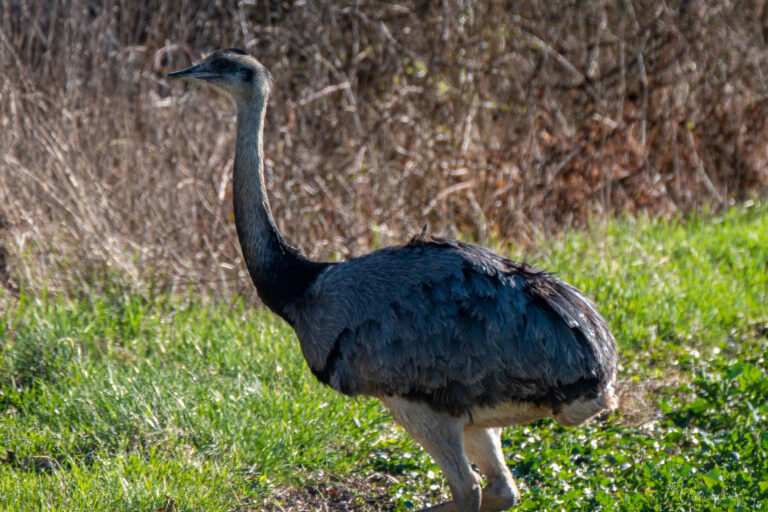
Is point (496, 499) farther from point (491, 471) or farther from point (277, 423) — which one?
point (277, 423)

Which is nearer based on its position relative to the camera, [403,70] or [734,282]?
[734,282]

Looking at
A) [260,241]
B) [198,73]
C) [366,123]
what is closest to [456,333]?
[260,241]

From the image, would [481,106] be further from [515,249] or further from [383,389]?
[383,389]

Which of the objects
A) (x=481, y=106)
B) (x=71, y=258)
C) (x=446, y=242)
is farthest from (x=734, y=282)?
(x=71, y=258)

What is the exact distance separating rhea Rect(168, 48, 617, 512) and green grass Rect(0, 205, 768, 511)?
0.60 m

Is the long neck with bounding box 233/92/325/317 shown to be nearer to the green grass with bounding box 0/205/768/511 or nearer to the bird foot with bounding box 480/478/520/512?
the green grass with bounding box 0/205/768/511

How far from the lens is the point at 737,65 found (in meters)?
9.79

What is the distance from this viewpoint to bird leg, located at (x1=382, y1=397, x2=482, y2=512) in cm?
453

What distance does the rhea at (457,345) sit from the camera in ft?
14.6

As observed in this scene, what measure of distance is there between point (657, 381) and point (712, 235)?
2505 mm

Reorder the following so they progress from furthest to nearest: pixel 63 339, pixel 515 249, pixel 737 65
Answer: pixel 737 65
pixel 515 249
pixel 63 339

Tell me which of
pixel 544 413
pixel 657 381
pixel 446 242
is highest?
pixel 446 242

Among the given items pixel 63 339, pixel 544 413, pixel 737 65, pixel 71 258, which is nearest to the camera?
pixel 544 413

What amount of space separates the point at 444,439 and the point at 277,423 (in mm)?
1118
